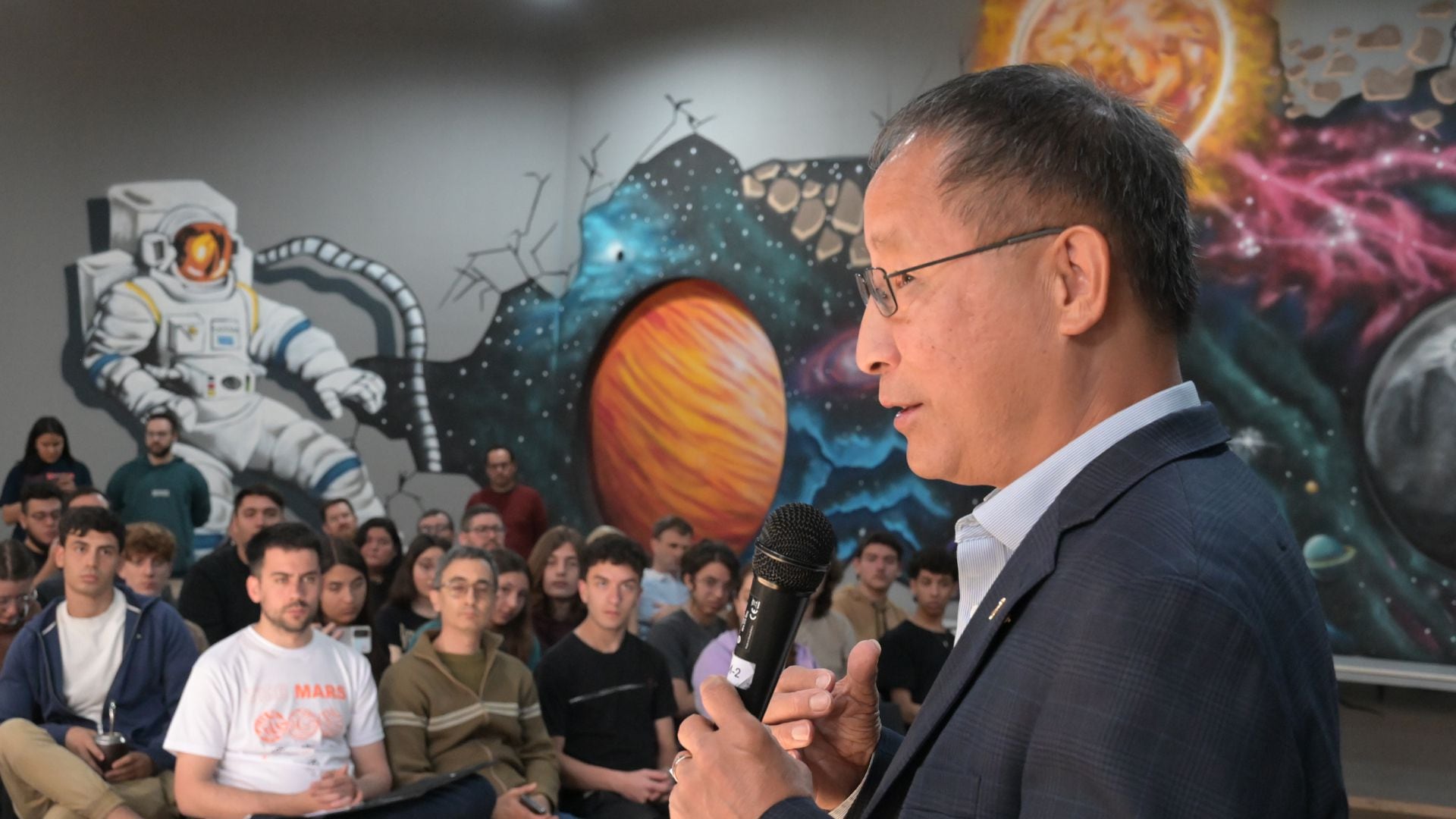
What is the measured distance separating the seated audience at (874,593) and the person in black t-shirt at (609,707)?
1735mm

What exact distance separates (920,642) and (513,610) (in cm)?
184

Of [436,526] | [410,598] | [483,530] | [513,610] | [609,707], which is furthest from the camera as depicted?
[436,526]

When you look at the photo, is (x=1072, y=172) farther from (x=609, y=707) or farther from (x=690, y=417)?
(x=690, y=417)

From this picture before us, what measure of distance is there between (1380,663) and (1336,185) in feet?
8.95

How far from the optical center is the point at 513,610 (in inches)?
207

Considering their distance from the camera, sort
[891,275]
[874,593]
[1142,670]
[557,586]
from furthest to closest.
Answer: [874,593]
[557,586]
[891,275]
[1142,670]

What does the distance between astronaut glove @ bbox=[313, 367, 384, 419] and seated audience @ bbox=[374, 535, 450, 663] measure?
4.14 metres

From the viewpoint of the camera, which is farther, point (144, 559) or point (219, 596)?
point (219, 596)

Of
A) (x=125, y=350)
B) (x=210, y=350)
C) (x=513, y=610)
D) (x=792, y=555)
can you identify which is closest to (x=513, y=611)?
(x=513, y=610)

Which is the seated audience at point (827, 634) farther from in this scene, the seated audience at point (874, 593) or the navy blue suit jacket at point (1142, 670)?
the navy blue suit jacket at point (1142, 670)

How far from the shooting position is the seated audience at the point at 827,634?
5.63 metres

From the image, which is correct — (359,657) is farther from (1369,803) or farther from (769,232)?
(769,232)

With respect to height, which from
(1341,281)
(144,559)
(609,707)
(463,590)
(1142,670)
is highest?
(1341,281)

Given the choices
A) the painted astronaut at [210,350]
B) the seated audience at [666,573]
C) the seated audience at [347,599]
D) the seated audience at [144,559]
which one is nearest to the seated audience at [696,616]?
the seated audience at [666,573]
